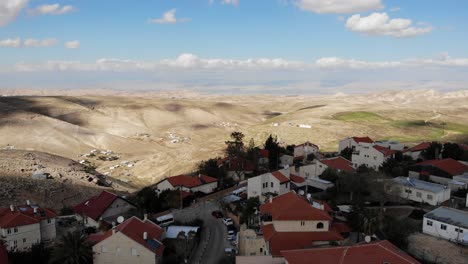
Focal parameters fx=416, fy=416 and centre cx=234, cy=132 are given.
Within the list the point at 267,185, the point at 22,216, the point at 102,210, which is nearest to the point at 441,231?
the point at 267,185

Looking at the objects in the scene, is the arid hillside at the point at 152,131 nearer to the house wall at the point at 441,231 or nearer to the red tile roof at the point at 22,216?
the red tile roof at the point at 22,216

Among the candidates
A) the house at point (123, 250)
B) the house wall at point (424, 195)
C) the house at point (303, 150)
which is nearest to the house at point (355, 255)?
the house at point (123, 250)

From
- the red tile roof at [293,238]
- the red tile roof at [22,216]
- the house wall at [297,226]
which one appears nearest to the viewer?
the red tile roof at [293,238]

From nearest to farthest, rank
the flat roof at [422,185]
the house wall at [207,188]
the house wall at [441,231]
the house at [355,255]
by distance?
1. the house at [355,255]
2. the house wall at [441,231]
3. the flat roof at [422,185]
4. the house wall at [207,188]

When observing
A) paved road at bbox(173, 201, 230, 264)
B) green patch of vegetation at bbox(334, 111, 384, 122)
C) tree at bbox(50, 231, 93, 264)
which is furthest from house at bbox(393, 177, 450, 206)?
green patch of vegetation at bbox(334, 111, 384, 122)

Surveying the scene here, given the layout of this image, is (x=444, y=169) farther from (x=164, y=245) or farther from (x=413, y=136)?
(x=413, y=136)

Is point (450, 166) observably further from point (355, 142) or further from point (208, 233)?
point (208, 233)

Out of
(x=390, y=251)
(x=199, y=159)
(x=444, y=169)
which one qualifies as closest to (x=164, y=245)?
(x=390, y=251)

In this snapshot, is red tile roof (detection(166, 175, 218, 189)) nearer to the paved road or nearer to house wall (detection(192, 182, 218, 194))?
house wall (detection(192, 182, 218, 194))
